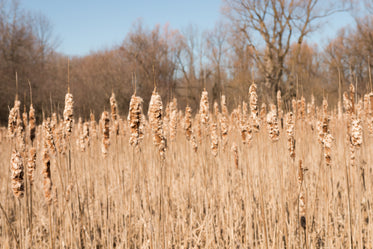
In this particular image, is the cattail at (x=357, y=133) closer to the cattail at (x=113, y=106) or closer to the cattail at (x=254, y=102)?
the cattail at (x=254, y=102)

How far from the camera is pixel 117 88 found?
2436mm

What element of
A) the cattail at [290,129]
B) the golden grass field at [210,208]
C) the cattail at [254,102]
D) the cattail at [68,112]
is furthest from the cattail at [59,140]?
the cattail at [290,129]

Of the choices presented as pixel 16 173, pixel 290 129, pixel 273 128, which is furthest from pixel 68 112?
pixel 290 129

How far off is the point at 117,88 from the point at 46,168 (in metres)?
0.97

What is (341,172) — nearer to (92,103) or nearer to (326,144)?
(326,144)

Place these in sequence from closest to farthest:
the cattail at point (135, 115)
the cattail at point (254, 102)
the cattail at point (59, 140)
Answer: the cattail at point (135, 115) → the cattail at point (254, 102) → the cattail at point (59, 140)

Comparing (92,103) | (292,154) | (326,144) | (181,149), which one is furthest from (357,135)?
(181,149)

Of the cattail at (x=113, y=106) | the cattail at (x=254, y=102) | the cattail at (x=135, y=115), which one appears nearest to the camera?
the cattail at (x=135, y=115)

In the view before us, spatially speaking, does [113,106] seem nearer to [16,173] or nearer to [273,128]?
[16,173]

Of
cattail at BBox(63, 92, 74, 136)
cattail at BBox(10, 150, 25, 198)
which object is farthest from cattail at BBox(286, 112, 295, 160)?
cattail at BBox(10, 150, 25, 198)

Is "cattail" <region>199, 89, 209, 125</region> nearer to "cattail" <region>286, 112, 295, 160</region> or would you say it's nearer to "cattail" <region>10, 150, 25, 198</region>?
"cattail" <region>286, 112, 295, 160</region>

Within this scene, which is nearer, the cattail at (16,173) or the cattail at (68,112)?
the cattail at (16,173)

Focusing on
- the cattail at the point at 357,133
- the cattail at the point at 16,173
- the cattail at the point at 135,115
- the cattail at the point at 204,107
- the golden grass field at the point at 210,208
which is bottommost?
the golden grass field at the point at 210,208

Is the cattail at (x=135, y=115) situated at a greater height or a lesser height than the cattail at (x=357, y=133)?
greater
